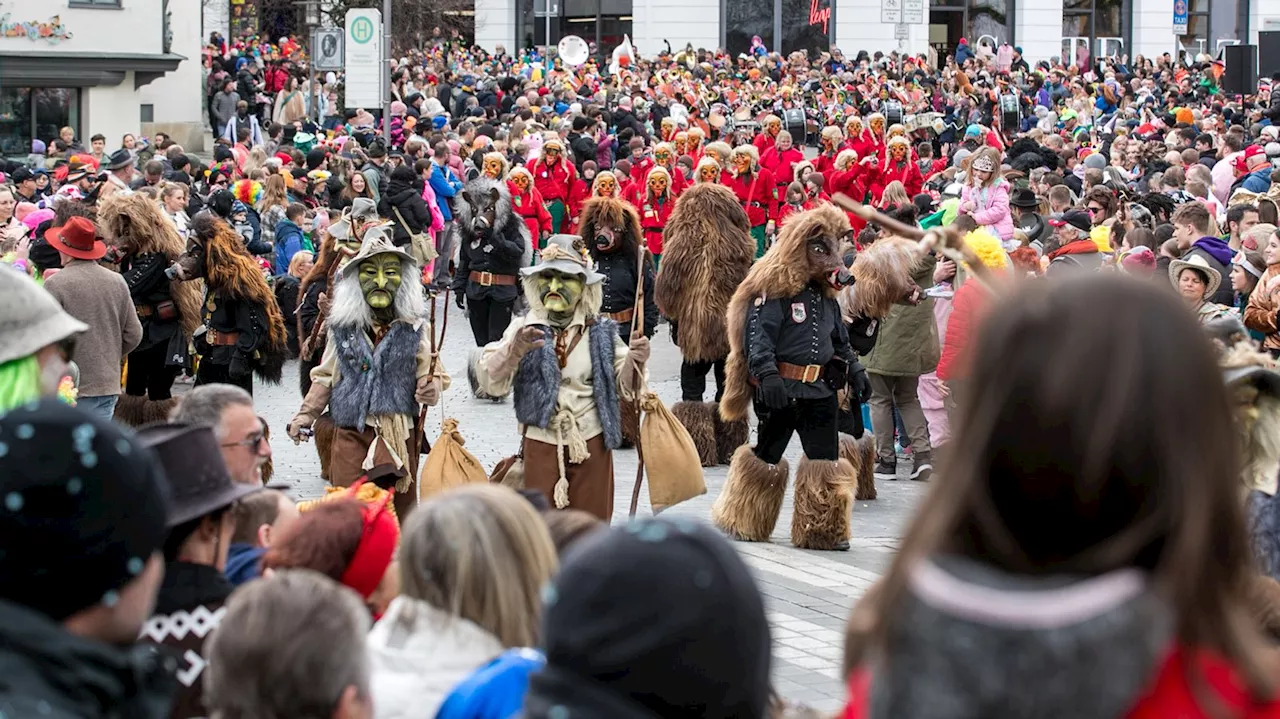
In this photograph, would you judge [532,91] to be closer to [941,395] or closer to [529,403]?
[941,395]

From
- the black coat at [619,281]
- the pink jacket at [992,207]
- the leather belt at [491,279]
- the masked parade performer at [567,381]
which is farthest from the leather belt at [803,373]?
the leather belt at [491,279]

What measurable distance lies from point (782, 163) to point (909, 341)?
1031 centimetres

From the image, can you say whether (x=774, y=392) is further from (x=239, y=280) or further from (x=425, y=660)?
(x=425, y=660)

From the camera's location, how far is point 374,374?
28.9ft

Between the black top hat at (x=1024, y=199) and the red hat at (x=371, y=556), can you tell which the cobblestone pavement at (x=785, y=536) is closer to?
the red hat at (x=371, y=556)

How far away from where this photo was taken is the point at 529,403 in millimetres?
8617

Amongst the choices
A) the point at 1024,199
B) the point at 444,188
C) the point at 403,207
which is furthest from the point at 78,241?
the point at 444,188

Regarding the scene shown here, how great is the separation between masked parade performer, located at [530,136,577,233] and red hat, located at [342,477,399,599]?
52.6ft

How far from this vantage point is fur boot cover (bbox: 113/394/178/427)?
11.2m

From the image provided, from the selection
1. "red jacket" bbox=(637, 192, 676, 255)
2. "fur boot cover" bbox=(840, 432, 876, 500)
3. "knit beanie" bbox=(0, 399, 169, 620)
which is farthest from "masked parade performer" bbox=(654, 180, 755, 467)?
"knit beanie" bbox=(0, 399, 169, 620)

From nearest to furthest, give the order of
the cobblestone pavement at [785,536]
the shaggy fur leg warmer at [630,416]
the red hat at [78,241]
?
the cobblestone pavement at [785,536] → the shaggy fur leg warmer at [630,416] → the red hat at [78,241]

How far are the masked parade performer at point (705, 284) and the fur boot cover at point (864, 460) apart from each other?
4.33 ft

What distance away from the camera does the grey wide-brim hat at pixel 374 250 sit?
8.95 meters

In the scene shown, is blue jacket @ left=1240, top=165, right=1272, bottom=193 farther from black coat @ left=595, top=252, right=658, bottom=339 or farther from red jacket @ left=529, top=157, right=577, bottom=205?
red jacket @ left=529, top=157, right=577, bottom=205
